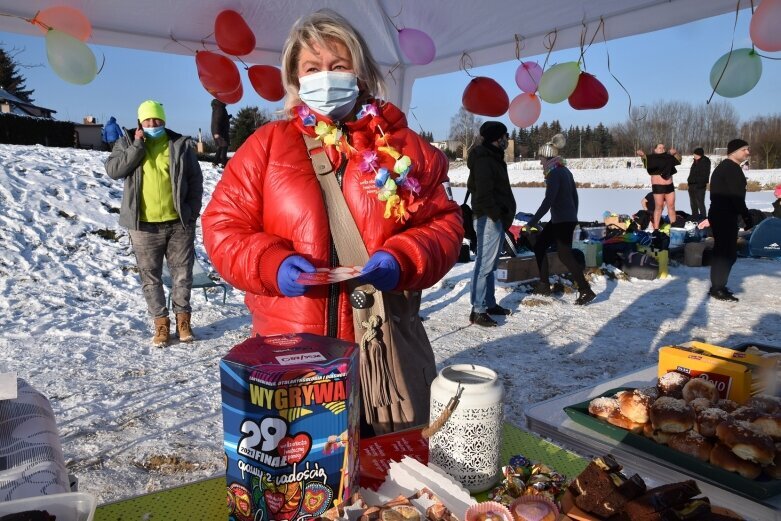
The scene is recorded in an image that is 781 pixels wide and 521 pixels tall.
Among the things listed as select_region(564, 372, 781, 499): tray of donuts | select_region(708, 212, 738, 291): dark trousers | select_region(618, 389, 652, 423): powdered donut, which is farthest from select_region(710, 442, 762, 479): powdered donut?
select_region(708, 212, 738, 291): dark trousers

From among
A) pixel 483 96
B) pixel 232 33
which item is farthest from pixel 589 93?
pixel 232 33

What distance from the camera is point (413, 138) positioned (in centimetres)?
178

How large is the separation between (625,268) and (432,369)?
6964 mm

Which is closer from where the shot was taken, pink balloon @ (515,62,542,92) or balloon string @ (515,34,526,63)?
balloon string @ (515,34,526,63)

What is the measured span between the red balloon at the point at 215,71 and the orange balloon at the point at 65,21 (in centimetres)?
61

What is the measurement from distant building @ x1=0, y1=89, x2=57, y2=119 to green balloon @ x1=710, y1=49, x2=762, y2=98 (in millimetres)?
20365

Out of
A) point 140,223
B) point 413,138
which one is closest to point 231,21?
point 413,138

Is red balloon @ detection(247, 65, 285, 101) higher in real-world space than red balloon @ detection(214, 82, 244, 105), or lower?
higher

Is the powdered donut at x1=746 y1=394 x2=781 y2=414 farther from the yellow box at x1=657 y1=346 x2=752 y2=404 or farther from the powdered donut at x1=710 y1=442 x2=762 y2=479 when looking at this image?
the powdered donut at x1=710 y1=442 x2=762 y2=479

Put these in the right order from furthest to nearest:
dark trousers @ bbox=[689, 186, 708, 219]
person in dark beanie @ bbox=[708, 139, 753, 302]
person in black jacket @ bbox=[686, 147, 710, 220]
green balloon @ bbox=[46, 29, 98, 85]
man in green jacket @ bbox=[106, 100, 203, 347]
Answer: dark trousers @ bbox=[689, 186, 708, 219], person in black jacket @ bbox=[686, 147, 710, 220], person in dark beanie @ bbox=[708, 139, 753, 302], man in green jacket @ bbox=[106, 100, 203, 347], green balloon @ bbox=[46, 29, 98, 85]

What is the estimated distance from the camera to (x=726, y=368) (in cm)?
155

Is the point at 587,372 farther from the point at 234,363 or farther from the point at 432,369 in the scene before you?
the point at 234,363

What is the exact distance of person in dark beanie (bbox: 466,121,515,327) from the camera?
18.2 feet

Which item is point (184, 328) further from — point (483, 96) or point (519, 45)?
point (519, 45)
